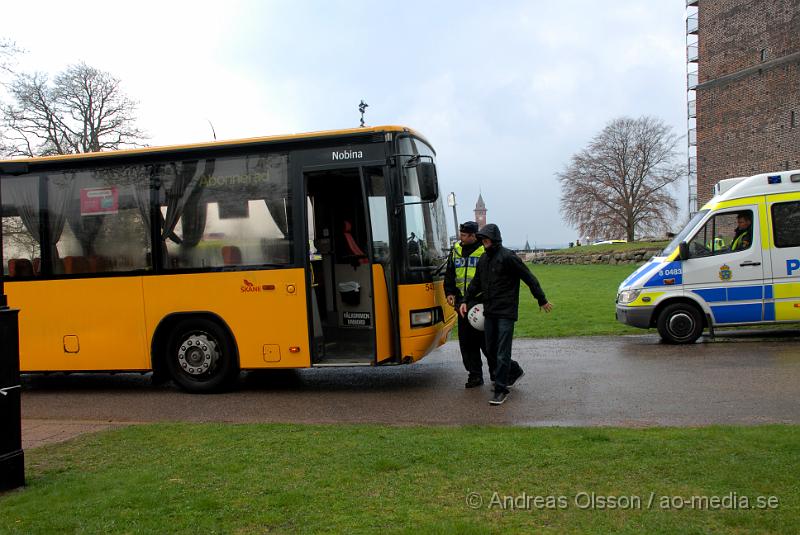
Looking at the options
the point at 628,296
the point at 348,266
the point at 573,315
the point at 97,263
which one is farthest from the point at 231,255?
the point at 573,315

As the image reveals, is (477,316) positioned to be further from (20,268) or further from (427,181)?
(20,268)

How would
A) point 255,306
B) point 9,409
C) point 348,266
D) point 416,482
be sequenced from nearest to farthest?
point 416,482
point 9,409
point 255,306
point 348,266

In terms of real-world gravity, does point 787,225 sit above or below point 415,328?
above

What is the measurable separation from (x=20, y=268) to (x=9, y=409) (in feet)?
16.3

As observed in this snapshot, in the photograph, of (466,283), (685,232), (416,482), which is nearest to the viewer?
(416,482)

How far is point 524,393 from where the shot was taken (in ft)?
27.0

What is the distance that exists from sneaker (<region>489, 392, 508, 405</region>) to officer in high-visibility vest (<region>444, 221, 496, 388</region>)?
0.70 m

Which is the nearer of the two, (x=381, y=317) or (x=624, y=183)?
(x=381, y=317)

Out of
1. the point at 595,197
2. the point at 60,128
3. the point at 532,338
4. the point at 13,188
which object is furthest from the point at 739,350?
the point at 595,197

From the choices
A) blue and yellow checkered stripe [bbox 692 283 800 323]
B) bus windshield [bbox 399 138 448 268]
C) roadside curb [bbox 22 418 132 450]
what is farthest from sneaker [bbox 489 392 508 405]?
blue and yellow checkered stripe [bbox 692 283 800 323]

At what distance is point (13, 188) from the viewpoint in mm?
9484

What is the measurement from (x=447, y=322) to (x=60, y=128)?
109 feet

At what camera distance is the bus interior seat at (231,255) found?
28.9 feet

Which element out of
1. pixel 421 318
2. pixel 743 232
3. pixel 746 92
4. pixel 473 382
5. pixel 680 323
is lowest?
pixel 473 382
